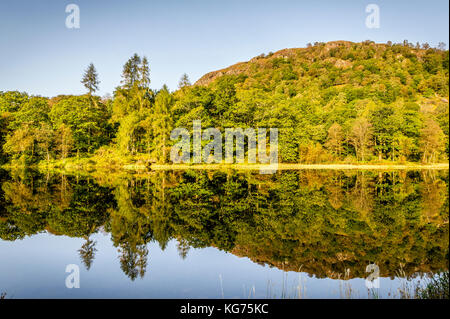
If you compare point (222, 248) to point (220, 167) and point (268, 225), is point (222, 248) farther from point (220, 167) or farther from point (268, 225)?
point (220, 167)

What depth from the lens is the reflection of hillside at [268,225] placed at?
7.13 metres

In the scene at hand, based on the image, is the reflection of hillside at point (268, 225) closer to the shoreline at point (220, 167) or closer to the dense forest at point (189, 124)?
the shoreline at point (220, 167)

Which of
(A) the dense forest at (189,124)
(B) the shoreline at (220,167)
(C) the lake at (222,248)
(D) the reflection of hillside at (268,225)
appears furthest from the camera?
(A) the dense forest at (189,124)

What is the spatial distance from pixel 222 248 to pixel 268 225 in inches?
105

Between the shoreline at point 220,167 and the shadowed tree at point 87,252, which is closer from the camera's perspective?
the shadowed tree at point 87,252

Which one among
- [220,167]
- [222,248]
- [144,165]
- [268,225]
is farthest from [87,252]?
[144,165]

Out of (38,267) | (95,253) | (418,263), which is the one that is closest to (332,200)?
(418,263)

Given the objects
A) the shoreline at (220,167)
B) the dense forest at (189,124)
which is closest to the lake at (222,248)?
the shoreline at (220,167)

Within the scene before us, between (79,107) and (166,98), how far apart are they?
735 inches

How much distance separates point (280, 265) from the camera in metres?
6.79

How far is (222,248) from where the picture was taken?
26.9ft

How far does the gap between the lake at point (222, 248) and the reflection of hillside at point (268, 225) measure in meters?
0.04

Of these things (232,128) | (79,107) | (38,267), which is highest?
(79,107)
